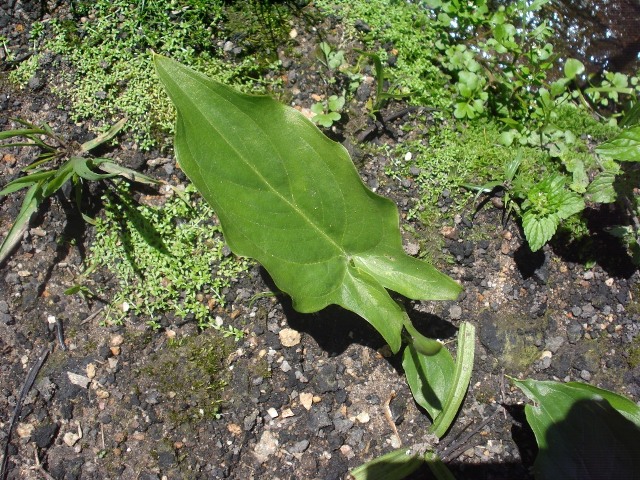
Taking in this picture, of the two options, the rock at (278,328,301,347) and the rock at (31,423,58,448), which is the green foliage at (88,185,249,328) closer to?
the rock at (278,328,301,347)

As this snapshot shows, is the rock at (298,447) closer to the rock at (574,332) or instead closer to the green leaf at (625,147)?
the rock at (574,332)

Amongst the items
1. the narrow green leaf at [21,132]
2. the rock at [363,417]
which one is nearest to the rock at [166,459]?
the rock at [363,417]

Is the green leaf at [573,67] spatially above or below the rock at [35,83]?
above

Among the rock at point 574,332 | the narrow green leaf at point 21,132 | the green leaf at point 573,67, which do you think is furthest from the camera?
the green leaf at point 573,67

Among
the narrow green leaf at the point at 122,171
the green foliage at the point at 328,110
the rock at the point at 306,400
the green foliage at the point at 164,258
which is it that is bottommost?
the rock at the point at 306,400

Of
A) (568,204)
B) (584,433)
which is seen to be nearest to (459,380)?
(584,433)
